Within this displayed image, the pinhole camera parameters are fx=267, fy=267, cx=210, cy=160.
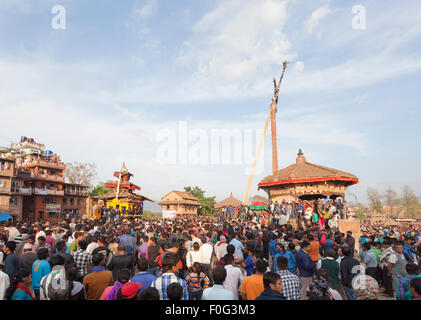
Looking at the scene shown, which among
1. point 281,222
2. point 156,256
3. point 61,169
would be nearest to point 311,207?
point 281,222

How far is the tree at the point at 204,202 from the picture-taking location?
71125mm

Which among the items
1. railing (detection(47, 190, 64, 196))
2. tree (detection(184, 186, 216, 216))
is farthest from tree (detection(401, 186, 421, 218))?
railing (detection(47, 190, 64, 196))

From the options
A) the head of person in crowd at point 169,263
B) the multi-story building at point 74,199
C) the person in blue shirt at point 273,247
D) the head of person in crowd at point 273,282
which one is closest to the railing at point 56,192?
the multi-story building at point 74,199

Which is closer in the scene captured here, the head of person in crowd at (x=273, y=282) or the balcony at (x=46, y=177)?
the head of person in crowd at (x=273, y=282)

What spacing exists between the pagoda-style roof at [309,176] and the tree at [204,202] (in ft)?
152

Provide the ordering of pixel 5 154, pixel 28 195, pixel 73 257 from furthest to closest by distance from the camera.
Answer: pixel 28 195 < pixel 5 154 < pixel 73 257

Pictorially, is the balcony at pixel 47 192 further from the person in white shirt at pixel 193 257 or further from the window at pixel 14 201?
the person in white shirt at pixel 193 257

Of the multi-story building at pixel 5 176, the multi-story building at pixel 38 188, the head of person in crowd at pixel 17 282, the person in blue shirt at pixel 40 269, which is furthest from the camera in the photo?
the multi-story building at pixel 38 188

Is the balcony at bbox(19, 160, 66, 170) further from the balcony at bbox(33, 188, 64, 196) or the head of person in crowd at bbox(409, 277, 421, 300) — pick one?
the head of person in crowd at bbox(409, 277, 421, 300)

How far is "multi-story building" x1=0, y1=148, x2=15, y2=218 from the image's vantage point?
34.5 meters

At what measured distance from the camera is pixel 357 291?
182 inches

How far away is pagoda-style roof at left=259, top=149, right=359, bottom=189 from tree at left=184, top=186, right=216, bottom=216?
152 feet
